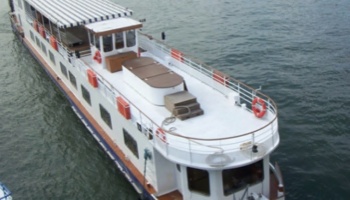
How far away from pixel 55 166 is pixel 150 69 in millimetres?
8156

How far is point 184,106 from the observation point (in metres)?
20.4

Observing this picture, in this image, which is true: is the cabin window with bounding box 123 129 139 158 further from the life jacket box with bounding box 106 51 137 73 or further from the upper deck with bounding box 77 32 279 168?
the life jacket box with bounding box 106 51 137 73

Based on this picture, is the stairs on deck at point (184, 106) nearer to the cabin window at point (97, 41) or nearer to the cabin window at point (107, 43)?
the cabin window at point (107, 43)

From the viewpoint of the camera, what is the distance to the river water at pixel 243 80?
24156 millimetres

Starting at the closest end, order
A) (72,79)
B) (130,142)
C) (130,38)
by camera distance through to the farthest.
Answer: (130,142) < (130,38) < (72,79)

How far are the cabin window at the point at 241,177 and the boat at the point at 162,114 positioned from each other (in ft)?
0.14

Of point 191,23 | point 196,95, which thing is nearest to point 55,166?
point 196,95

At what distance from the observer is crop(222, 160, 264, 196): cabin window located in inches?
724

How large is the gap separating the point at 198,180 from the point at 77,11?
53.3 ft

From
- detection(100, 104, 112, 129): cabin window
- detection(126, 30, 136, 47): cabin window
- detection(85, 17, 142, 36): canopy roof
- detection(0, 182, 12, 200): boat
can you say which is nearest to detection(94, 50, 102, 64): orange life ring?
detection(85, 17, 142, 36): canopy roof

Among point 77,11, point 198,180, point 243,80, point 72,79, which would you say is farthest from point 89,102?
point 243,80

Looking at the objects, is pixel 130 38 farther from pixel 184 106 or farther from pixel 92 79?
pixel 184 106

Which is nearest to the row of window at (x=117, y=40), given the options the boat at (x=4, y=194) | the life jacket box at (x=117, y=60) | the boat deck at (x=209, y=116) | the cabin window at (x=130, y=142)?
the life jacket box at (x=117, y=60)

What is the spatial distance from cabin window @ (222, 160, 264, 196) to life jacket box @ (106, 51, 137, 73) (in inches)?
409
